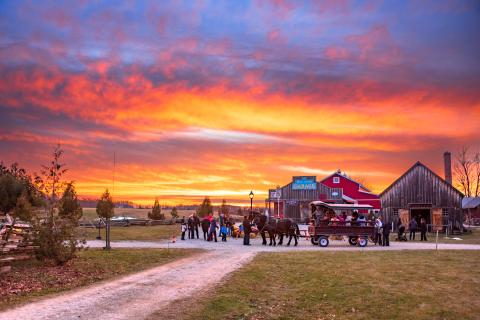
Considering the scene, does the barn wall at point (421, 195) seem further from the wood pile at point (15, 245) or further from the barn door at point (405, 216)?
the wood pile at point (15, 245)

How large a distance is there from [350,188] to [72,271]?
174 feet

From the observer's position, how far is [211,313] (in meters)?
11.9

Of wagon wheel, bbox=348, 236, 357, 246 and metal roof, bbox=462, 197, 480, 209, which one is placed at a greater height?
metal roof, bbox=462, 197, 480, 209

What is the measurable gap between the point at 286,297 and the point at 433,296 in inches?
177

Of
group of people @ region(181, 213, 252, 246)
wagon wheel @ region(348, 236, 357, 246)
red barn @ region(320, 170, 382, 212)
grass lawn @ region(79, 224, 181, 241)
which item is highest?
red barn @ region(320, 170, 382, 212)

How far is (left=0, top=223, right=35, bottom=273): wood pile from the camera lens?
61.4 ft

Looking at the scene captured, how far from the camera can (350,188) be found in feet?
218

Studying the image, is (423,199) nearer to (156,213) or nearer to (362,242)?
(362,242)

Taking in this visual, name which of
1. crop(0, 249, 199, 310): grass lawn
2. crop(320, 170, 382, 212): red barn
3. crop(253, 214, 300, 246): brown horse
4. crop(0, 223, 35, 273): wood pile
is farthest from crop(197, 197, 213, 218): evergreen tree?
crop(0, 223, 35, 273): wood pile

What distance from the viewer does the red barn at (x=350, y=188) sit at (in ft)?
217

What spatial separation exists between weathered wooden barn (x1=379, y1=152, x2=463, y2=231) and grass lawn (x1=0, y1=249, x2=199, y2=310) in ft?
113

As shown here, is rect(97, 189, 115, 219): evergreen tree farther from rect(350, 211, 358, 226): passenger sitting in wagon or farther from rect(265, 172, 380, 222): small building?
rect(350, 211, 358, 226): passenger sitting in wagon

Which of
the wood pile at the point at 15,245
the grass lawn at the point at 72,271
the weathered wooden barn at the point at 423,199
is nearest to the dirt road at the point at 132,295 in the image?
the grass lawn at the point at 72,271

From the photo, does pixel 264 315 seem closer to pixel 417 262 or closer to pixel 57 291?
pixel 57 291
